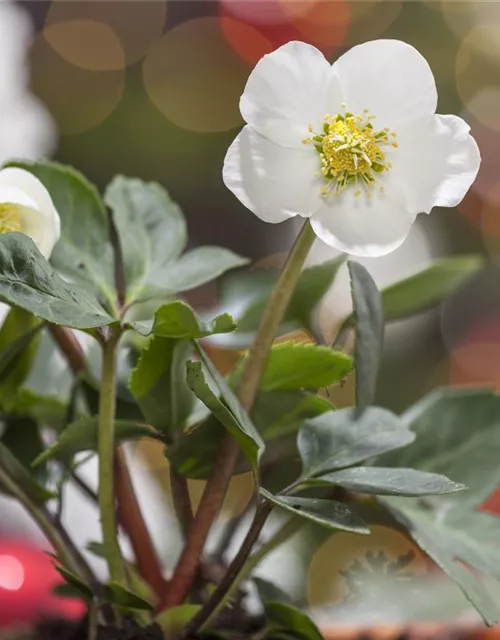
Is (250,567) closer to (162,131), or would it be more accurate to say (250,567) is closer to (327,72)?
(327,72)

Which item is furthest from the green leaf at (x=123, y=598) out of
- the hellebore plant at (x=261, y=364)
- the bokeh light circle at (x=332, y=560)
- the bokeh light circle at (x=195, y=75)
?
the bokeh light circle at (x=195, y=75)

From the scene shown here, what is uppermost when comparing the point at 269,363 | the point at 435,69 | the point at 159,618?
the point at 435,69

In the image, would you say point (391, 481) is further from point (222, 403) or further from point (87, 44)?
point (87, 44)

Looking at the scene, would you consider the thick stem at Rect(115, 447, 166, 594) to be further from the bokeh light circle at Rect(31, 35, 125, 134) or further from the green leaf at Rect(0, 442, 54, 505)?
the bokeh light circle at Rect(31, 35, 125, 134)

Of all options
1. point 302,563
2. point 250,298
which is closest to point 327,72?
point 250,298

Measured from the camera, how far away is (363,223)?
0.28 m

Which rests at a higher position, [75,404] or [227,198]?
[227,198]

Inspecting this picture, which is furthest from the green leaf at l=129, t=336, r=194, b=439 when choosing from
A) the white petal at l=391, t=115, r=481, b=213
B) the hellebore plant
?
the white petal at l=391, t=115, r=481, b=213

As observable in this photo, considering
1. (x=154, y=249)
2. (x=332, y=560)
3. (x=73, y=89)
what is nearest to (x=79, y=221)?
(x=154, y=249)

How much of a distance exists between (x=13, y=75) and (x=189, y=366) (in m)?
0.75

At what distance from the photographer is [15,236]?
24 cm

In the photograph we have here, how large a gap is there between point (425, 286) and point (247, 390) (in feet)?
0.43

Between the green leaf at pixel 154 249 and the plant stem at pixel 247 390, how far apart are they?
0.11 feet

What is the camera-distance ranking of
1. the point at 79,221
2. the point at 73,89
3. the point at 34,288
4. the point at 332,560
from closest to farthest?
the point at 34,288 < the point at 79,221 < the point at 332,560 < the point at 73,89
